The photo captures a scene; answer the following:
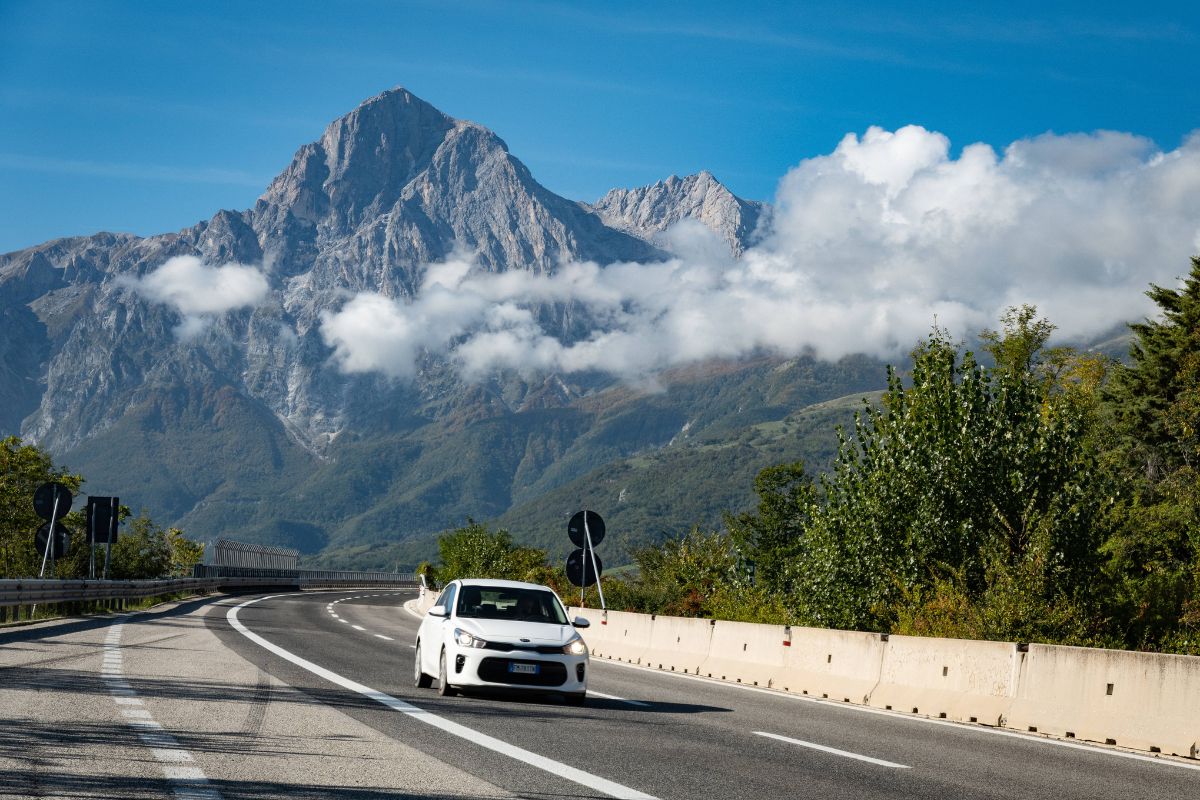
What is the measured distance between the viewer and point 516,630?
1540 centimetres

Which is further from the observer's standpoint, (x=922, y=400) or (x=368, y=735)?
(x=922, y=400)

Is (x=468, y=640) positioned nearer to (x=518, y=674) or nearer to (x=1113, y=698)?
(x=518, y=674)

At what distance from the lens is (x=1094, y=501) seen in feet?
81.0

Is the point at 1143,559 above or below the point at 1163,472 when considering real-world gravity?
below

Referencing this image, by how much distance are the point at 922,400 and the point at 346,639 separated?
1266cm

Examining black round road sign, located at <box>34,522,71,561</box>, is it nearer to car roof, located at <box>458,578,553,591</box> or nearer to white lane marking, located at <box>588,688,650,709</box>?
car roof, located at <box>458,578,553,591</box>

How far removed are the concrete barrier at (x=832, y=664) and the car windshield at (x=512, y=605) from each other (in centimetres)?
398

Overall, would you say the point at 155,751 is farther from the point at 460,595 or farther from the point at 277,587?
the point at 277,587

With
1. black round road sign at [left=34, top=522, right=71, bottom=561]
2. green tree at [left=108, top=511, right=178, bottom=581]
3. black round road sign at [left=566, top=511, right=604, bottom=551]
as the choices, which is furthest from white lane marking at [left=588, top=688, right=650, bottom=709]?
green tree at [left=108, top=511, right=178, bottom=581]

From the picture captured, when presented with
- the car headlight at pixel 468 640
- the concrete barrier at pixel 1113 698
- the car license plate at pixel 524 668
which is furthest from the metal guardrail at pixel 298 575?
the concrete barrier at pixel 1113 698

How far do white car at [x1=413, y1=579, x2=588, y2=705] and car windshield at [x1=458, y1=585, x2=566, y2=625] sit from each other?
1 cm

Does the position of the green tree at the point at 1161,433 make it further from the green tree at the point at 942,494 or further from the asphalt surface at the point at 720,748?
the asphalt surface at the point at 720,748

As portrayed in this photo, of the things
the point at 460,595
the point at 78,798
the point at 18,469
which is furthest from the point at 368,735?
the point at 18,469

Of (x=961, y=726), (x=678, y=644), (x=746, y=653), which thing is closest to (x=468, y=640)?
(x=961, y=726)
